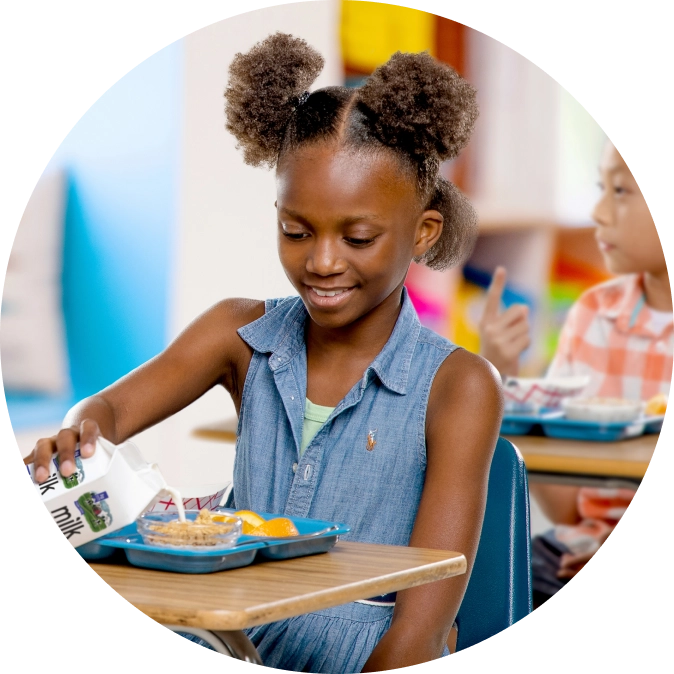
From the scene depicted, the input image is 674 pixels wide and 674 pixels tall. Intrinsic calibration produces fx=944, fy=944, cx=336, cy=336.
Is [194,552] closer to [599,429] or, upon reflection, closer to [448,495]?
[448,495]

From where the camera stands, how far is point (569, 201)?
3684mm

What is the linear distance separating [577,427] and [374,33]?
1.72m

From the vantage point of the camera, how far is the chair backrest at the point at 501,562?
131 centimetres

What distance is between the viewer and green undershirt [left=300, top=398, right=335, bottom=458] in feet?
4.35

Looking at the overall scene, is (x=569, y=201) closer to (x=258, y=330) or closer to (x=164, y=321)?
(x=164, y=321)

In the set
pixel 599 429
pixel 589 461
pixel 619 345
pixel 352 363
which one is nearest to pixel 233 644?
pixel 352 363

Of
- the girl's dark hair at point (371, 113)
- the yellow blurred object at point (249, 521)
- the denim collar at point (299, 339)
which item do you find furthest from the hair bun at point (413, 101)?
the yellow blurred object at point (249, 521)

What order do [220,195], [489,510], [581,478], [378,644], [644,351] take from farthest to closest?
[220,195] → [644,351] → [581,478] → [489,510] → [378,644]

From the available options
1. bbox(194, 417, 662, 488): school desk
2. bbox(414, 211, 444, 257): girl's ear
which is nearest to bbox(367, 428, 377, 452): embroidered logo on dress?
bbox(414, 211, 444, 257): girl's ear

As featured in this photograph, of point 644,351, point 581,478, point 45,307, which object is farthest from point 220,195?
point 581,478

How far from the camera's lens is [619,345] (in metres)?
3.05

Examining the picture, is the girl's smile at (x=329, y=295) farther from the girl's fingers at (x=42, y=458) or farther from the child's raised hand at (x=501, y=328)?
the child's raised hand at (x=501, y=328)

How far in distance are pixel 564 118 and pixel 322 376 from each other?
8.89ft

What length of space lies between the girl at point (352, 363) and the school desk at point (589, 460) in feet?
3.00
